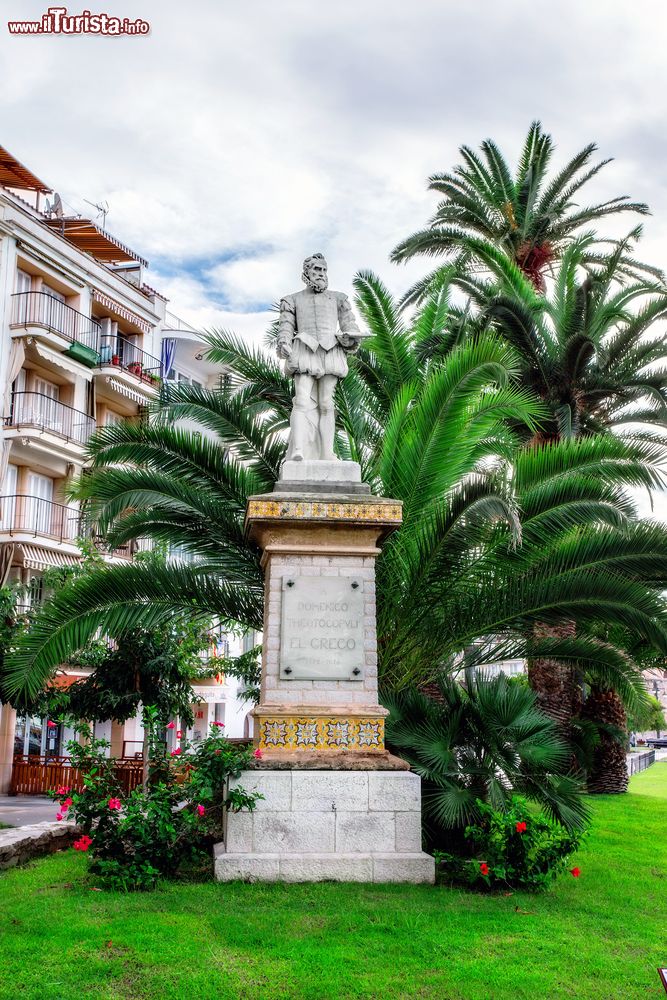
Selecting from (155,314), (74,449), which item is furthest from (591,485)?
(155,314)

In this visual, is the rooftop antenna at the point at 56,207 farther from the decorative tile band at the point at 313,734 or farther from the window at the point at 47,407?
the decorative tile band at the point at 313,734

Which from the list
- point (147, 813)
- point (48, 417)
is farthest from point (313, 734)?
point (48, 417)

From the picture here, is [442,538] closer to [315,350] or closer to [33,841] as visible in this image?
[315,350]

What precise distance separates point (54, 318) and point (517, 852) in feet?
81.5

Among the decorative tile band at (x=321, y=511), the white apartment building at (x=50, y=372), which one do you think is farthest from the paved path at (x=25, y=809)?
the decorative tile band at (x=321, y=511)

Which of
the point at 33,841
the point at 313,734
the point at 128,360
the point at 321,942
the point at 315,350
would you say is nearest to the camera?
the point at 321,942

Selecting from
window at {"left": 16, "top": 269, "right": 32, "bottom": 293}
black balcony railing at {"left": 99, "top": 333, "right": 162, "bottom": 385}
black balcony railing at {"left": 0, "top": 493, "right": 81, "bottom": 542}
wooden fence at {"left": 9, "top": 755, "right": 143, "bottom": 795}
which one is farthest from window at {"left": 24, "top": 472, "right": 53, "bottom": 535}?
wooden fence at {"left": 9, "top": 755, "right": 143, "bottom": 795}

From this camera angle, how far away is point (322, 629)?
928 centimetres

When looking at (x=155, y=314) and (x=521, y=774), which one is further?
(x=155, y=314)

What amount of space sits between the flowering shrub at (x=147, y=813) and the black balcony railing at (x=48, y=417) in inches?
803

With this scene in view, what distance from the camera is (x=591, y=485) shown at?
11273 mm

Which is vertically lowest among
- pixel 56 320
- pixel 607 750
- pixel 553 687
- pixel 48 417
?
pixel 607 750

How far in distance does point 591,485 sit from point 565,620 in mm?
1688

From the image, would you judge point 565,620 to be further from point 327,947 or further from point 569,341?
point 569,341
